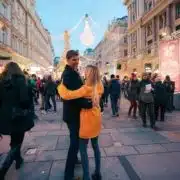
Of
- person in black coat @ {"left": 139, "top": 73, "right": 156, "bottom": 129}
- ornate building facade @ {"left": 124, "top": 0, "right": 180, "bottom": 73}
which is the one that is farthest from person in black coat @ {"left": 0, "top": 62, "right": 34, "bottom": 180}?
ornate building facade @ {"left": 124, "top": 0, "right": 180, "bottom": 73}

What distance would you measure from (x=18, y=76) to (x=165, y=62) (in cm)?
1063

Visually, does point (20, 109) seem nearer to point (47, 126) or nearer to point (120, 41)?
point (47, 126)

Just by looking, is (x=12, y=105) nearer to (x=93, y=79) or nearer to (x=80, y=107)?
(x=80, y=107)

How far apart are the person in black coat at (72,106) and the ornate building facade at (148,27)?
87.2 feet

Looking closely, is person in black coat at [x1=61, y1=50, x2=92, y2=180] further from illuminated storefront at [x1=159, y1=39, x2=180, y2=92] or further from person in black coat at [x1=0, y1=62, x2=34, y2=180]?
illuminated storefront at [x1=159, y1=39, x2=180, y2=92]

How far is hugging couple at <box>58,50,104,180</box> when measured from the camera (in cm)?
332

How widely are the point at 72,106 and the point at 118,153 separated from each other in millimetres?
2095

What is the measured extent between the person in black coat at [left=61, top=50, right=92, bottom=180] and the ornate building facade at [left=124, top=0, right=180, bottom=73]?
87.2ft

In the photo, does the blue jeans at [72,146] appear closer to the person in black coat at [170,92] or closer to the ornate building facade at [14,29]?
the person in black coat at [170,92]

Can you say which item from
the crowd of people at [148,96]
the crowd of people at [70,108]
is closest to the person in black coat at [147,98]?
the crowd of people at [148,96]

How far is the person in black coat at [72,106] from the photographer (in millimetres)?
3348

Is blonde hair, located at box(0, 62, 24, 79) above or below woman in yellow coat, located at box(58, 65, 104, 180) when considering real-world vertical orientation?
above

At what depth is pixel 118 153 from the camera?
5027mm

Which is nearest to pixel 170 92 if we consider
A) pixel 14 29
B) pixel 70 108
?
A: pixel 70 108
